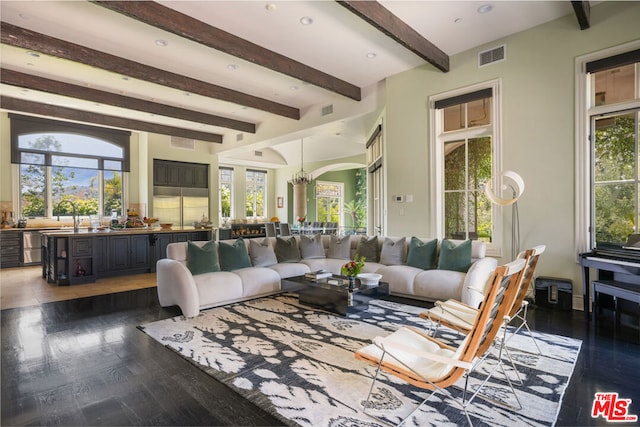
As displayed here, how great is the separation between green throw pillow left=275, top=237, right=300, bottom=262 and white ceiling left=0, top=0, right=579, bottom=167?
299 centimetres

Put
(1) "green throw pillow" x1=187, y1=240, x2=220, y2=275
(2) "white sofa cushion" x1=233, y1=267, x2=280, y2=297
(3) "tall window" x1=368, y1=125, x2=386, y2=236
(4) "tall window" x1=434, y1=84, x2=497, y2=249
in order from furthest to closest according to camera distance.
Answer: (3) "tall window" x1=368, y1=125, x2=386, y2=236
(4) "tall window" x1=434, y1=84, x2=497, y2=249
(2) "white sofa cushion" x1=233, y1=267, x2=280, y2=297
(1) "green throw pillow" x1=187, y1=240, x2=220, y2=275

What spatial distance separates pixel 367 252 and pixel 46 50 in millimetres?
5434

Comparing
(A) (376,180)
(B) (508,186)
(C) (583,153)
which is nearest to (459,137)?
(B) (508,186)

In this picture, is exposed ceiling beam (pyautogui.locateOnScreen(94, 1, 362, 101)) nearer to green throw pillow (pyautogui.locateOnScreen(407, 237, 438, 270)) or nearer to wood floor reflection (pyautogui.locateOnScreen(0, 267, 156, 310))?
green throw pillow (pyautogui.locateOnScreen(407, 237, 438, 270))

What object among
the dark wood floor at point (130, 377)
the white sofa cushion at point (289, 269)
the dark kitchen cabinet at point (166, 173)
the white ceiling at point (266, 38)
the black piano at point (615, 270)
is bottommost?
the dark wood floor at point (130, 377)

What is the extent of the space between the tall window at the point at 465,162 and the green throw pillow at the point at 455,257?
0.99m

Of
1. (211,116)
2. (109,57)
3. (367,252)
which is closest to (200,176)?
(211,116)

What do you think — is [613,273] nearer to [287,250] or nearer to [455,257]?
[455,257]

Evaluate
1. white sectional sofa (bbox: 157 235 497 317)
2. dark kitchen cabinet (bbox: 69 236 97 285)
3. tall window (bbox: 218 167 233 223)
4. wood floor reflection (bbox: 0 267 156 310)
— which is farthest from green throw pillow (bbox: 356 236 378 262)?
tall window (bbox: 218 167 233 223)

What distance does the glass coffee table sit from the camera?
3.89 meters

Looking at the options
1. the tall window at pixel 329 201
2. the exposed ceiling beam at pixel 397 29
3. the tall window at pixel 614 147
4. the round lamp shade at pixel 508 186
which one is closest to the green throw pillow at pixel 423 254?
the round lamp shade at pixel 508 186

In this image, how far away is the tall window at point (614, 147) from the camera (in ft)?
13.3

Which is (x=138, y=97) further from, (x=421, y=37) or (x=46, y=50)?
(x=421, y=37)

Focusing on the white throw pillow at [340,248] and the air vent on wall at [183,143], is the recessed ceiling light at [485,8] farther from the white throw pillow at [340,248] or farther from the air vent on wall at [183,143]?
the air vent on wall at [183,143]
